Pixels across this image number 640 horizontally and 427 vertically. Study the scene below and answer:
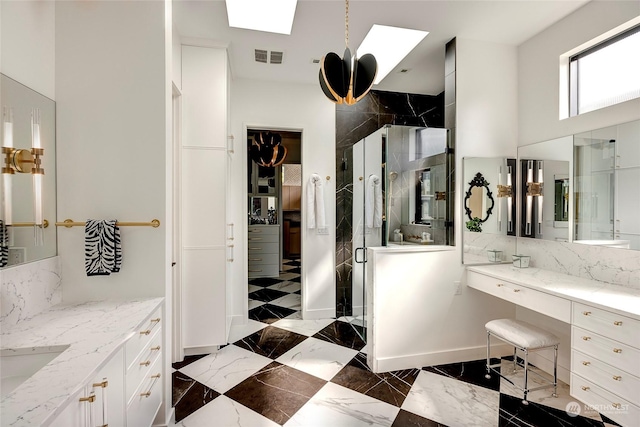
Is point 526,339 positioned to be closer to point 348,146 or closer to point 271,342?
point 271,342

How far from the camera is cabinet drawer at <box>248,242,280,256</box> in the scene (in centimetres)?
583

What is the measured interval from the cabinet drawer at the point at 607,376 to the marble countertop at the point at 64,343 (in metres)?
2.44

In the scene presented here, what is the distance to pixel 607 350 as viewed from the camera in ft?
5.59

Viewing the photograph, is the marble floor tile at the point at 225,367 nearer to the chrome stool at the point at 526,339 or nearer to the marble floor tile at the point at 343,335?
the marble floor tile at the point at 343,335

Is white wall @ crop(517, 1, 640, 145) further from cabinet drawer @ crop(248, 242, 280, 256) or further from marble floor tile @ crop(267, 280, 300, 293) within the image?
cabinet drawer @ crop(248, 242, 280, 256)

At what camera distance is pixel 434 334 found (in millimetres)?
2742

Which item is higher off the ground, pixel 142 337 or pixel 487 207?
pixel 487 207

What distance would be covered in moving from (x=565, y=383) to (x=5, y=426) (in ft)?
10.7

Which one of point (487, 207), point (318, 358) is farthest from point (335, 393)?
point (487, 207)

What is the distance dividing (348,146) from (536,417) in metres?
3.04

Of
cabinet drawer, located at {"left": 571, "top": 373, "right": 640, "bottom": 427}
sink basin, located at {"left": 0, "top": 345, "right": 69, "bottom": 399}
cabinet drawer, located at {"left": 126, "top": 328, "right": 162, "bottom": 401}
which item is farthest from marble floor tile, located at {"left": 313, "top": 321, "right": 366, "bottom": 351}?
sink basin, located at {"left": 0, "top": 345, "right": 69, "bottom": 399}

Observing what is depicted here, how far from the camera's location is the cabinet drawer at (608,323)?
1583mm

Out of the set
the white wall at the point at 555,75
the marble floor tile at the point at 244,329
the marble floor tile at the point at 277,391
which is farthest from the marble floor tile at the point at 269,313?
the white wall at the point at 555,75

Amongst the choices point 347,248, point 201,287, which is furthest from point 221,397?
point 347,248
